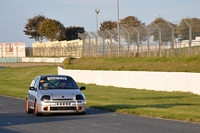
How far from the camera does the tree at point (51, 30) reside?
116 m

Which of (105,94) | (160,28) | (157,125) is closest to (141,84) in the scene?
(105,94)

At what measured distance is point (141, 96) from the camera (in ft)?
90.9

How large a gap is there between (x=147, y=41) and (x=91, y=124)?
82.7ft

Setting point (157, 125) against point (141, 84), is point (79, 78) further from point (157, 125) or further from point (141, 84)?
point (157, 125)

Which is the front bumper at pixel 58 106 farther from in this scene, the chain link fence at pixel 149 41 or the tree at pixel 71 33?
the tree at pixel 71 33

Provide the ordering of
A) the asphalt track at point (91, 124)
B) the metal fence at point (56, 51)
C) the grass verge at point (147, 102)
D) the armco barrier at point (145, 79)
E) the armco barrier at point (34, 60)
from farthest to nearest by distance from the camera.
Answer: the armco barrier at point (34, 60), the metal fence at point (56, 51), the armco barrier at point (145, 79), the grass verge at point (147, 102), the asphalt track at point (91, 124)

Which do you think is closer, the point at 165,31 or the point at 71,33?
the point at 165,31

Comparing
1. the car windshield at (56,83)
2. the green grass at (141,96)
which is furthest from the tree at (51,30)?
the car windshield at (56,83)

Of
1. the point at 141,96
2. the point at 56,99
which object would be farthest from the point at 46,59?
the point at 56,99

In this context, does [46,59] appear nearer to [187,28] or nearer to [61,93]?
[187,28]

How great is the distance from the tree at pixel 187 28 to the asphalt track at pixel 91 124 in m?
16.9

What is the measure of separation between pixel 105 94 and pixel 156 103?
23.8ft

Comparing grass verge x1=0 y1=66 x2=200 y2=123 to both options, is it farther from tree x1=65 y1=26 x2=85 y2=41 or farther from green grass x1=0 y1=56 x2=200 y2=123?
tree x1=65 y1=26 x2=85 y2=41

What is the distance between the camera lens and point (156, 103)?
2353 centimetres
